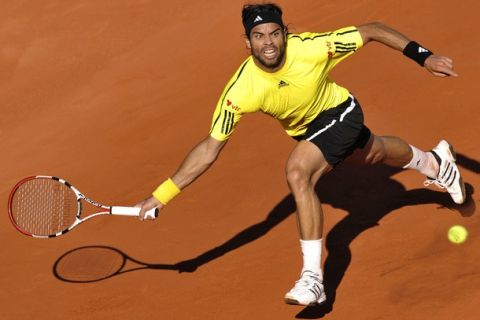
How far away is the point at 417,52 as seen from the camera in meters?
6.19

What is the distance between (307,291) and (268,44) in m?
1.60

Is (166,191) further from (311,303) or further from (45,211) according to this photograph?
(45,211)

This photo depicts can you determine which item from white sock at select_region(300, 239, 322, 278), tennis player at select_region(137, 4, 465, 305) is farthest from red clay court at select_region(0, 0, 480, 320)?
tennis player at select_region(137, 4, 465, 305)

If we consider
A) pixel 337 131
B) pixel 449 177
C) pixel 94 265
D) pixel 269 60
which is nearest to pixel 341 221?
pixel 449 177

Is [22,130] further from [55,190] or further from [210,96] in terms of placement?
[55,190]

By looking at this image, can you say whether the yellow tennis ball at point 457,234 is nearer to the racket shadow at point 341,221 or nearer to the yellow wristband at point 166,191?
the racket shadow at point 341,221

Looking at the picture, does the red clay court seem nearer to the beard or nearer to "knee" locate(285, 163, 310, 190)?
"knee" locate(285, 163, 310, 190)

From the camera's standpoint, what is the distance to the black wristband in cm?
614

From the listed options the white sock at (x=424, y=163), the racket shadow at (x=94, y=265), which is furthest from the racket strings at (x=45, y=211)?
the white sock at (x=424, y=163)

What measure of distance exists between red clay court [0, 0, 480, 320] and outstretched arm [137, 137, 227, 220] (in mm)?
893

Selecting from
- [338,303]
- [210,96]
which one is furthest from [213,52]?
[338,303]

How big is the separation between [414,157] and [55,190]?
2.88 metres

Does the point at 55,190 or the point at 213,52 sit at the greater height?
the point at 213,52

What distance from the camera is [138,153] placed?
30.4ft
